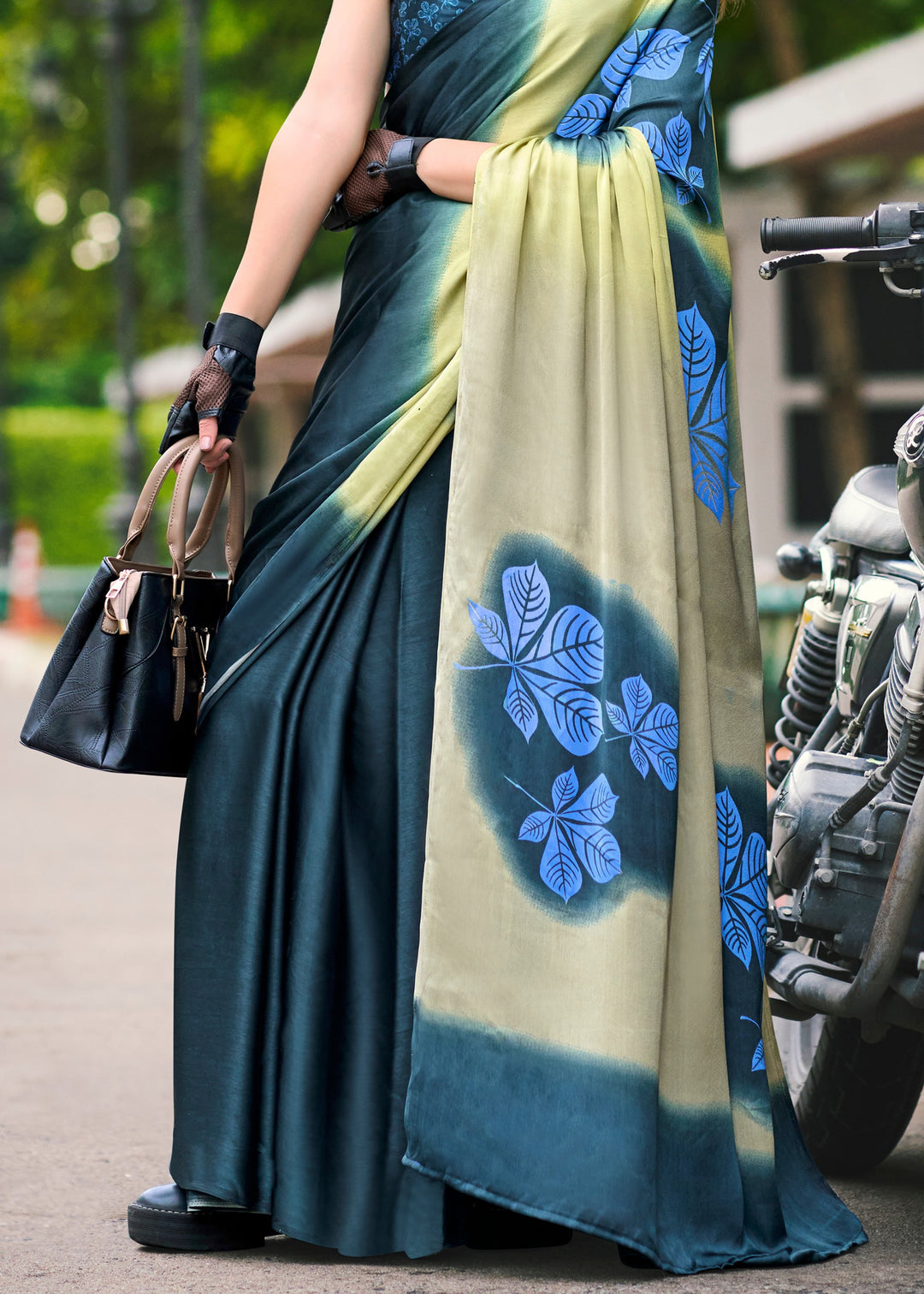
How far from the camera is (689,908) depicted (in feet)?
8.49

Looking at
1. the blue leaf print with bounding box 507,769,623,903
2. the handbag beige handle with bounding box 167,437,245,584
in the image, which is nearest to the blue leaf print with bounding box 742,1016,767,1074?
the blue leaf print with bounding box 507,769,623,903

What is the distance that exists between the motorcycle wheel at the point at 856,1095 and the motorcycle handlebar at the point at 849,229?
4.27 ft


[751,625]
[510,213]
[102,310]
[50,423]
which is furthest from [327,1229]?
[50,423]

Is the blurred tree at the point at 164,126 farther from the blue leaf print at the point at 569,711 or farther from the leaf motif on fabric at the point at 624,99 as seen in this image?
the blue leaf print at the point at 569,711

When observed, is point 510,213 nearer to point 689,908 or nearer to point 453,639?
point 453,639

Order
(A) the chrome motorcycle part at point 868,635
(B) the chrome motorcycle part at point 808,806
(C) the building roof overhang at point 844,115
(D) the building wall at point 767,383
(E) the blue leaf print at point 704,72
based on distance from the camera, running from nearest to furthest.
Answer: (E) the blue leaf print at point 704,72 < (B) the chrome motorcycle part at point 808,806 < (A) the chrome motorcycle part at point 868,635 < (C) the building roof overhang at point 844,115 < (D) the building wall at point 767,383

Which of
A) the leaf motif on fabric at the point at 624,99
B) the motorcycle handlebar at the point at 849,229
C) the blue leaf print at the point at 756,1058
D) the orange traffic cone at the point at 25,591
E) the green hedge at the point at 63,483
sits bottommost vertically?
the blue leaf print at the point at 756,1058

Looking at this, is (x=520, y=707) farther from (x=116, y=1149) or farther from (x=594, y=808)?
(x=116, y=1149)

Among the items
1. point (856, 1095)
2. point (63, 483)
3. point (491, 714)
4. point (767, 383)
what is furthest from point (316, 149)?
point (63, 483)

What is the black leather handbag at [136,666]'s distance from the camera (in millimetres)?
2564

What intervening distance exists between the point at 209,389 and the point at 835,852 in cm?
112

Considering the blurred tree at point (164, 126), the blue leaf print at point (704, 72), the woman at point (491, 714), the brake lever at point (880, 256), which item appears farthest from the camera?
the blurred tree at point (164, 126)

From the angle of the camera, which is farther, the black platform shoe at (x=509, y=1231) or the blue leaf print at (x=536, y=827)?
the black platform shoe at (x=509, y=1231)

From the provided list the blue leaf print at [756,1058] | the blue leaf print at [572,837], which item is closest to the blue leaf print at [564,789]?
the blue leaf print at [572,837]
